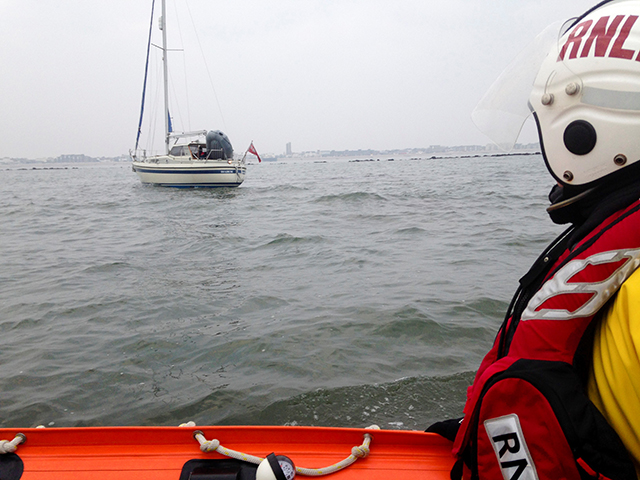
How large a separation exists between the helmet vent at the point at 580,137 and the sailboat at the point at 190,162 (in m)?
22.3

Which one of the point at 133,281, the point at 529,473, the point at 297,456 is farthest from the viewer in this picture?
the point at 133,281

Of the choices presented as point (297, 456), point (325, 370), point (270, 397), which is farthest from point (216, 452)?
point (325, 370)

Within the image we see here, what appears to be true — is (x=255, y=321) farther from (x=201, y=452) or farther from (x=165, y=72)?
(x=165, y=72)

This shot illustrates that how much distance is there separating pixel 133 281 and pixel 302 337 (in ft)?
11.8

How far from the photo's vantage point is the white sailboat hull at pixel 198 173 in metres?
22.5

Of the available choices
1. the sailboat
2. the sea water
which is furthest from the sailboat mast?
the sea water

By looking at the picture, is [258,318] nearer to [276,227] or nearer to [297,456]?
[297,456]

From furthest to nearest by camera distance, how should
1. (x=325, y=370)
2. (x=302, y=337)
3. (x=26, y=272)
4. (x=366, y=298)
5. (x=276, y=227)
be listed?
(x=276, y=227) → (x=26, y=272) → (x=366, y=298) → (x=302, y=337) → (x=325, y=370)

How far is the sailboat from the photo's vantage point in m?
22.7

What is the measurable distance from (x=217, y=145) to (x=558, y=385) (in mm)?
25005

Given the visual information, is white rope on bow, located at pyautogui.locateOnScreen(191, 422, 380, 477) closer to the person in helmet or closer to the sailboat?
the person in helmet

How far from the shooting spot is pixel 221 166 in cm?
2253

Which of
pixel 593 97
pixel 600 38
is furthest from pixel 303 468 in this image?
pixel 600 38

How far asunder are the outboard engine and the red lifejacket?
2443cm
